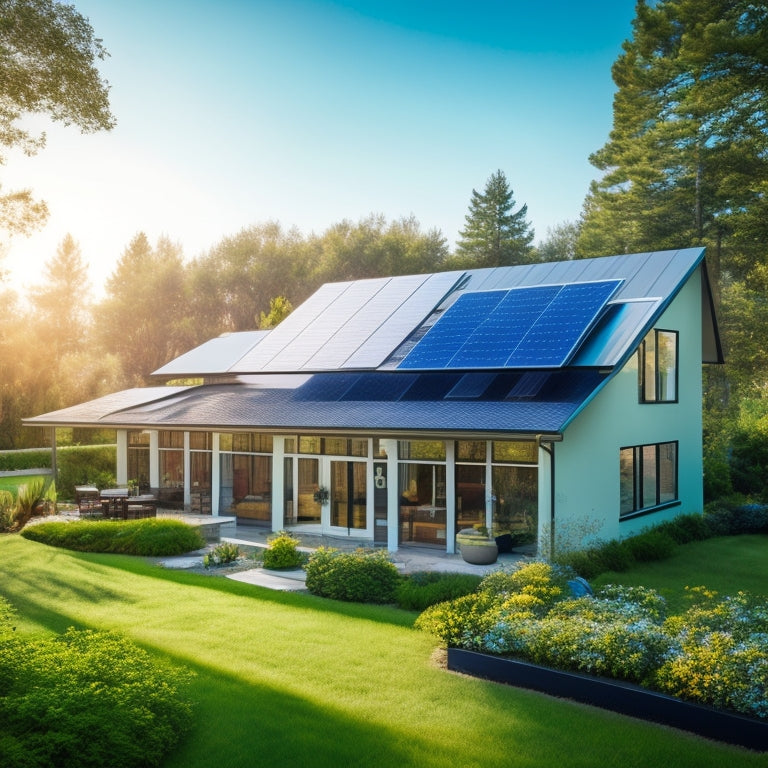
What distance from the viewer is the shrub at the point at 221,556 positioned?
622 inches

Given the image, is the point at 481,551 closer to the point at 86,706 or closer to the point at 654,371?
the point at 654,371

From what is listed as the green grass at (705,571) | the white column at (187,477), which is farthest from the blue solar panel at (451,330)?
the white column at (187,477)

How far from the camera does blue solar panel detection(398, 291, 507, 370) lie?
59.4 ft

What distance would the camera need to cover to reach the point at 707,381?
118 feet

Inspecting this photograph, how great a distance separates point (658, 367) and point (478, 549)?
759 centimetres

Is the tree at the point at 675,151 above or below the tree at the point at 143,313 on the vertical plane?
above

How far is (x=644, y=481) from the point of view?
19.2m

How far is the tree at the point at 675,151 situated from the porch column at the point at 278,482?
18.1 metres

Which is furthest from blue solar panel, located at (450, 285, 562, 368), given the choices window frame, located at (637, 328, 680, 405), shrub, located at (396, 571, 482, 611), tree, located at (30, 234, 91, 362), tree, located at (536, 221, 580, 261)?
tree, located at (30, 234, 91, 362)

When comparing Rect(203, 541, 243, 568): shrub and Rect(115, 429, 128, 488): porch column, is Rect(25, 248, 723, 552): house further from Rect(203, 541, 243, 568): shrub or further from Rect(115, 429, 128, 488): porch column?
Rect(203, 541, 243, 568): shrub

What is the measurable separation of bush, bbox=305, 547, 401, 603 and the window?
23.4ft

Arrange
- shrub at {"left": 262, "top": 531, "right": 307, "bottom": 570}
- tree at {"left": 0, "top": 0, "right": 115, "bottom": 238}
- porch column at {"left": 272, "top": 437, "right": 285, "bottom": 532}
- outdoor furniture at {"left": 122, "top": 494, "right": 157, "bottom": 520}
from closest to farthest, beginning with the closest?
1. tree at {"left": 0, "top": 0, "right": 115, "bottom": 238}
2. shrub at {"left": 262, "top": 531, "right": 307, "bottom": 570}
3. porch column at {"left": 272, "top": 437, "right": 285, "bottom": 532}
4. outdoor furniture at {"left": 122, "top": 494, "right": 157, "bottom": 520}

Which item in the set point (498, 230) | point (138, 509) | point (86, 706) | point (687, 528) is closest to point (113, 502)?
point (138, 509)

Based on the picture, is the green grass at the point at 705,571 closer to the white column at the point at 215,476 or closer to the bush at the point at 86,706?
the bush at the point at 86,706
